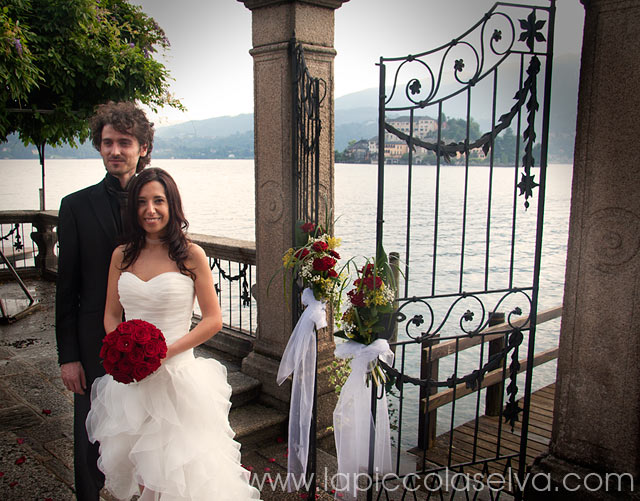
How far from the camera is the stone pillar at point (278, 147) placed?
384 cm

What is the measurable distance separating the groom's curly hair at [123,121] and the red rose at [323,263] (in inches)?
44.9

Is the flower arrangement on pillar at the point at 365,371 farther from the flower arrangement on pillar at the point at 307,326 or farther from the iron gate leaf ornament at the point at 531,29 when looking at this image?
the iron gate leaf ornament at the point at 531,29

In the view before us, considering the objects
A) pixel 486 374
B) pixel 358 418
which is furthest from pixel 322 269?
pixel 486 374

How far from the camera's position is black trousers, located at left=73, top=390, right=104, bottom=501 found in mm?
2504

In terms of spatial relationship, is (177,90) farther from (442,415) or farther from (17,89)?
(442,415)

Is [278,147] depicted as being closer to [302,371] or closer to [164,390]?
[302,371]

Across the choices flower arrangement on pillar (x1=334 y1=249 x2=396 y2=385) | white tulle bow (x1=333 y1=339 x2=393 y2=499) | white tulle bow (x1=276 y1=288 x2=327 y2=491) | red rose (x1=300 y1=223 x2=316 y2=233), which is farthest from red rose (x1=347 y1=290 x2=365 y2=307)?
red rose (x1=300 y1=223 x2=316 y2=233)

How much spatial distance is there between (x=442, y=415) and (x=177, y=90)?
7612 millimetres

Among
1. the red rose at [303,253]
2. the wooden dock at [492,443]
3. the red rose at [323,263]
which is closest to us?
the red rose at [323,263]

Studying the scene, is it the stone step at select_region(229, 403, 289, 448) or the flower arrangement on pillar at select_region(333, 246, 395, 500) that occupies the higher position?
the flower arrangement on pillar at select_region(333, 246, 395, 500)

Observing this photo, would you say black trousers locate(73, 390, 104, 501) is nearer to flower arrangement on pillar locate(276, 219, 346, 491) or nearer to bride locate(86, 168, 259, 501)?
bride locate(86, 168, 259, 501)

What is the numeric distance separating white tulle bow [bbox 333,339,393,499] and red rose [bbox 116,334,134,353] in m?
1.24

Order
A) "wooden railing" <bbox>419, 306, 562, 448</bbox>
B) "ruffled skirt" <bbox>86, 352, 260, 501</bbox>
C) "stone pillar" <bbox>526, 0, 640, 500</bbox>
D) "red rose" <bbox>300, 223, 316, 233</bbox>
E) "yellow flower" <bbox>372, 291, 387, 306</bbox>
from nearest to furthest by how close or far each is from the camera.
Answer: "ruffled skirt" <bbox>86, 352, 260, 501</bbox> < "stone pillar" <bbox>526, 0, 640, 500</bbox> < "yellow flower" <bbox>372, 291, 387, 306</bbox> < "red rose" <bbox>300, 223, 316, 233</bbox> < "wooden railing" <bbox>419, 306, 562, 448</bbox>

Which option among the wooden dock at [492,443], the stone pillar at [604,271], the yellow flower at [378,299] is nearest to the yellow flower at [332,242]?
the yellow flower at [378,299]
